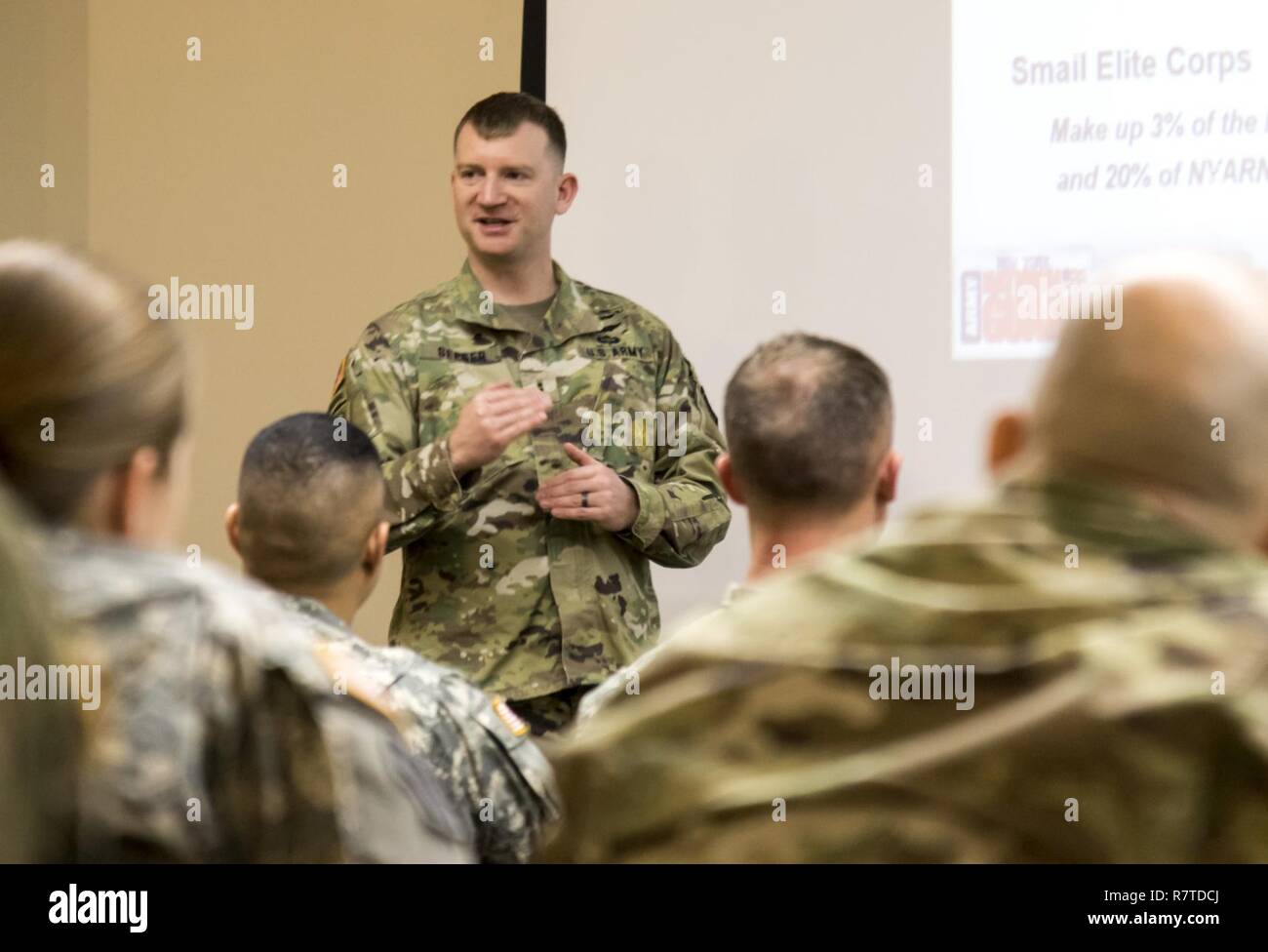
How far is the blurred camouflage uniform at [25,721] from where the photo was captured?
2.79ft

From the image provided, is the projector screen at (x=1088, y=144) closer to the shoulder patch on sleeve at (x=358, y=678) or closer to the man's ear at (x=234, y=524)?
the man's ear at (x=234, y=524)

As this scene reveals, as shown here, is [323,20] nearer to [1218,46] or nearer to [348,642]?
[1218,46]

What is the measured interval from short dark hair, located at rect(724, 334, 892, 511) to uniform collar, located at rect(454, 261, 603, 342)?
111 centimetres

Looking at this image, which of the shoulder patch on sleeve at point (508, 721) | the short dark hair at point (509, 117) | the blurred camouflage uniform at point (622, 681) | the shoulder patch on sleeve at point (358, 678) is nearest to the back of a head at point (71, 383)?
the shoulder patch on sleeve at point (358, 678)

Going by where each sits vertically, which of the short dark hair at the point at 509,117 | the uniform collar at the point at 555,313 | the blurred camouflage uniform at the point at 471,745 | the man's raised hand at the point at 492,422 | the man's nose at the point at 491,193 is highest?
the short dark hair at the point at 509,117

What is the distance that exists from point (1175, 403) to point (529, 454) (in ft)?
7.05

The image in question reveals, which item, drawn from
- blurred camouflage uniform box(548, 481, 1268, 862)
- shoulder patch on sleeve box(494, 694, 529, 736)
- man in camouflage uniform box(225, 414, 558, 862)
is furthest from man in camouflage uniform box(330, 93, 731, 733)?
blurred camouflage uniform box(548, 481, 1268, 862)

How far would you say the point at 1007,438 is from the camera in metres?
1.17

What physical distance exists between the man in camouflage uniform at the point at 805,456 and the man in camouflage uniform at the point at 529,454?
0.91 metres

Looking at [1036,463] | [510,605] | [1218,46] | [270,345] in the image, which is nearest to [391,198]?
[270,345]

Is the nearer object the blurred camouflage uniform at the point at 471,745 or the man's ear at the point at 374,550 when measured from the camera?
the blurred camouflage uniform at the point at 471,745

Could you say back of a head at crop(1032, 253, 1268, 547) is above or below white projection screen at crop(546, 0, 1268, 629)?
below

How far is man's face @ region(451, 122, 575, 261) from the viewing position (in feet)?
10.4

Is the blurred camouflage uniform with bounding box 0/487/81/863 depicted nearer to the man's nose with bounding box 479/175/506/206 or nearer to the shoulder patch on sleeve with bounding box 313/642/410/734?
the shoulder patch on sleeve with bounding box 313/642/410/734
